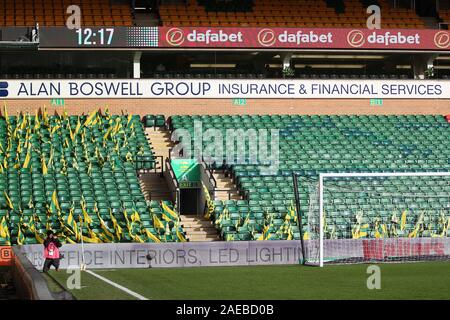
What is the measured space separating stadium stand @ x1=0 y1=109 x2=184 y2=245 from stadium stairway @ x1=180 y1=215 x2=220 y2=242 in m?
0.95

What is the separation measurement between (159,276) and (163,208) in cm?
1054

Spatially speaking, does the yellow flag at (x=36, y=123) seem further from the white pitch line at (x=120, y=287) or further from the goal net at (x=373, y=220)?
the white pitch line at (x=120, y=287)

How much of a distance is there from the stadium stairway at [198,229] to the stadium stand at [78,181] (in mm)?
945

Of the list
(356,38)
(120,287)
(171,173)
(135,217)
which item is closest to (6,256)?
(135,217)

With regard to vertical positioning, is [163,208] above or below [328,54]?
below

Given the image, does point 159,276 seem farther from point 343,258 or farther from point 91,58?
point 91,58

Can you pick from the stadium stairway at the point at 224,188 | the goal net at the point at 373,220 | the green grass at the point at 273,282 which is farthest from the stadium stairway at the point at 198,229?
the green grass at the point at 273,282

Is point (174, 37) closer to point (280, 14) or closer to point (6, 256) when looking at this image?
point (280, 14)

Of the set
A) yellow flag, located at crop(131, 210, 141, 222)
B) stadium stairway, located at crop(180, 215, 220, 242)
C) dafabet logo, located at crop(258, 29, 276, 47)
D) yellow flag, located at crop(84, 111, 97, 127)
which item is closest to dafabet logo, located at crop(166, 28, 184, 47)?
dafabet logo, located at crop(258, 29, 276, 47)

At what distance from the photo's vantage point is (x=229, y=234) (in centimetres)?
3681

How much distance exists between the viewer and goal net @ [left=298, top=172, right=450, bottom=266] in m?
33.1

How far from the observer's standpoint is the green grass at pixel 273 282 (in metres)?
21.8

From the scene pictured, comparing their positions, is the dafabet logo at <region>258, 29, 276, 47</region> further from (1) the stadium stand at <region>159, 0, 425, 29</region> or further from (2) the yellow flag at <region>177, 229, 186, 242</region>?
(2) the yellow flag at <region>177, 229, 186, 242</region>
